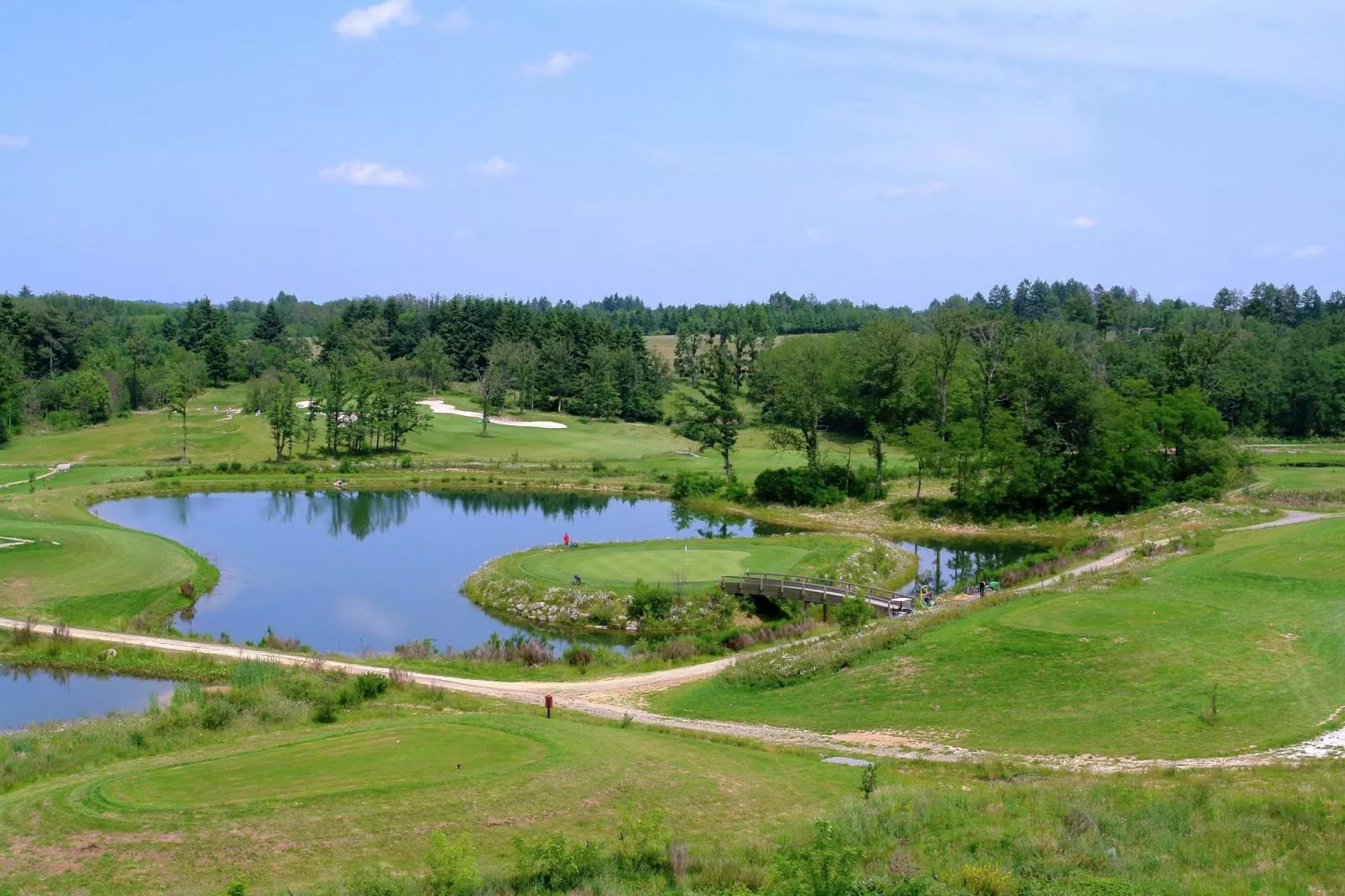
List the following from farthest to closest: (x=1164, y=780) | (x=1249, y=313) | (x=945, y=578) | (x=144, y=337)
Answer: (x=1249, y=313)
(x=144, y=337)
(x=945, y=578)
(x=1164, y=780)

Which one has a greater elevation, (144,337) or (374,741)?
(144,337)

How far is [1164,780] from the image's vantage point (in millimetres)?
18531

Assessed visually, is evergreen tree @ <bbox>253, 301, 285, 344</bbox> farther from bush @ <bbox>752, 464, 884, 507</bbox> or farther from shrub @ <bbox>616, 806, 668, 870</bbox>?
shrub @ <bbox>616, 806, 668, 870</bbox>

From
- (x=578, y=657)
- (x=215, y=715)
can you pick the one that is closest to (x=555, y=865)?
(x=215, y=715)

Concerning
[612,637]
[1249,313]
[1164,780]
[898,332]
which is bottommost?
[612,637]

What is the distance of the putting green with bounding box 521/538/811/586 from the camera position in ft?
147

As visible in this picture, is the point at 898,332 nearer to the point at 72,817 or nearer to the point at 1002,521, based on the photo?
the point at 1002,521

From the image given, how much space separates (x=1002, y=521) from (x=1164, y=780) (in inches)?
1865

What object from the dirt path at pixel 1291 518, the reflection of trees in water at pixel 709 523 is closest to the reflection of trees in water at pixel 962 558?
the reflection of trees in water at pixel 709 523

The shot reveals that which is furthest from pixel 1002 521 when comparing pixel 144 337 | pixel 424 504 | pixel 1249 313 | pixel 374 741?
pixel 1249 313

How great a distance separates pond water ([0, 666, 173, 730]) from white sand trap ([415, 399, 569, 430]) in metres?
72.4

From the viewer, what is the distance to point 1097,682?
2614 cm

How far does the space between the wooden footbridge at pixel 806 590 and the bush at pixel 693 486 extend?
98.6 ft

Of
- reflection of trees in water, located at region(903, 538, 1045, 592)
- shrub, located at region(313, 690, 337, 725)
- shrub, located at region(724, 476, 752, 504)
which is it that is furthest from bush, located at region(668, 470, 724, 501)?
shrub, located at region(313, 690, 337, 725)
